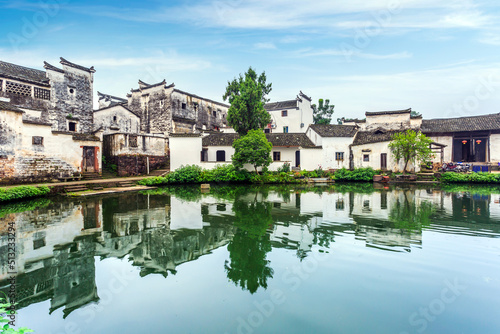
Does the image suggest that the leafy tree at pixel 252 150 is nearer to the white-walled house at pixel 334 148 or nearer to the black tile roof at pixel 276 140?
the black tile roof at pixel 276 140

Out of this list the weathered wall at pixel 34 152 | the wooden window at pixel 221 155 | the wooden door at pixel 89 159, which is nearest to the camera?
the weathered wall at pixel 34 152

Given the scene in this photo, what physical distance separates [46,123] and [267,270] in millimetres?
14841

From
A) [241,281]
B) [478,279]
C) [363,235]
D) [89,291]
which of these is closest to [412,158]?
[363,235]

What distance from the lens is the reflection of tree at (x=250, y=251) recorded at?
4473mm

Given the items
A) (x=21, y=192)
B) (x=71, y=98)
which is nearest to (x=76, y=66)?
(x=71, y=98)

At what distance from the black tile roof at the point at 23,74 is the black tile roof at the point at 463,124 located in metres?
29.8

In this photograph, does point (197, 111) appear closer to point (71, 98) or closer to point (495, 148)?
point (71, 98)

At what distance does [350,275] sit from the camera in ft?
14.7

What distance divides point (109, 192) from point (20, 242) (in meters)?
7.39

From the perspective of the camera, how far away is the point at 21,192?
426 inches

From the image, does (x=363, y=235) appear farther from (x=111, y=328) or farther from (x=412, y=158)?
(x=412, y=158)

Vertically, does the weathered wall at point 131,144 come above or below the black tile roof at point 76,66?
below

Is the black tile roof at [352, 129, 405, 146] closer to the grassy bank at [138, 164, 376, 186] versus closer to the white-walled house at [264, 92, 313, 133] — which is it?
the grassy bank at [138, 164, 376, 186]

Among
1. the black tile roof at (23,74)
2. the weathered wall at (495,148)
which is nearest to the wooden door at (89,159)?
the black tile roof at (23,74)
